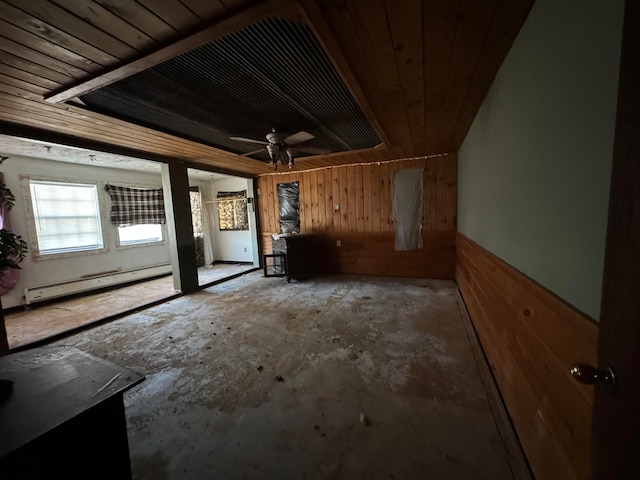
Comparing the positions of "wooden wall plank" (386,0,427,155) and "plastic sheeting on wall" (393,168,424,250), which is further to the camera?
"plastic sheeting on wall" (393,168,424,250)

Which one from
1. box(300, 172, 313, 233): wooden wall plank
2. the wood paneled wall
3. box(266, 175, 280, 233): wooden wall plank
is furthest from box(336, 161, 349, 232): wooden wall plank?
box(266, 175, 280, 233): wooden wall plank

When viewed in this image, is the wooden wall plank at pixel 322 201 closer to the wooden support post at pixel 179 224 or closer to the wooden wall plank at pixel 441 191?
the wooden wall plank at pixel 441 191

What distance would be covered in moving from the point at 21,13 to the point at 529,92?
241cm

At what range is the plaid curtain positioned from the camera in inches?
189

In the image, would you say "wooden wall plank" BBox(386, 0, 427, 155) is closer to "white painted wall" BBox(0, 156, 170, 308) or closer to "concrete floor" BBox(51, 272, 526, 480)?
"concrete floor" BBox(51, 272, 526, 480)

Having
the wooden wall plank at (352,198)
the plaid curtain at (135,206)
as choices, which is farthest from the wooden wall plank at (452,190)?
the plaid curtain at (135,206)

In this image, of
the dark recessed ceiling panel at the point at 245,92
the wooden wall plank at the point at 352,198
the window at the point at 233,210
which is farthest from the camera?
the window at the point at 233,210

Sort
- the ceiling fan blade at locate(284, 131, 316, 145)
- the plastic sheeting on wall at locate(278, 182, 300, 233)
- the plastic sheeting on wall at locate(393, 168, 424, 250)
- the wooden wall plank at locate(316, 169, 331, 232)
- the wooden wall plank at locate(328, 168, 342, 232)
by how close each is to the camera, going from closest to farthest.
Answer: the ceiling fan blade at locate(284, 131, 316, 145) → the plastic sheeting on wall at locate(393, 168, 424, 250) → the wooden wall plank at locate(328, 168, 342, 232) → the wooden wall plank at locate(316, 169, 331, 232) → the plastic sheeting on wall at locate(278, 182, 300, 233)

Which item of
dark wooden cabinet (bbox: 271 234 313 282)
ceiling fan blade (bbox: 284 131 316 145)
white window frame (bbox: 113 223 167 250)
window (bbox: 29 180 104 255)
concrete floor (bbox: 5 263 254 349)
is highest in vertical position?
ceiling fan blade (bbox: 284 131 316 145)

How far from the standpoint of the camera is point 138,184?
518 centimetres

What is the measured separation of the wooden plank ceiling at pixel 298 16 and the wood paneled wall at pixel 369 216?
2.12m

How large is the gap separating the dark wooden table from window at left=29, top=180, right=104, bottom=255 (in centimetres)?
412

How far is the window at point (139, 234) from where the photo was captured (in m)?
4.98

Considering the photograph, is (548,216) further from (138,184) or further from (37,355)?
(138,184)
